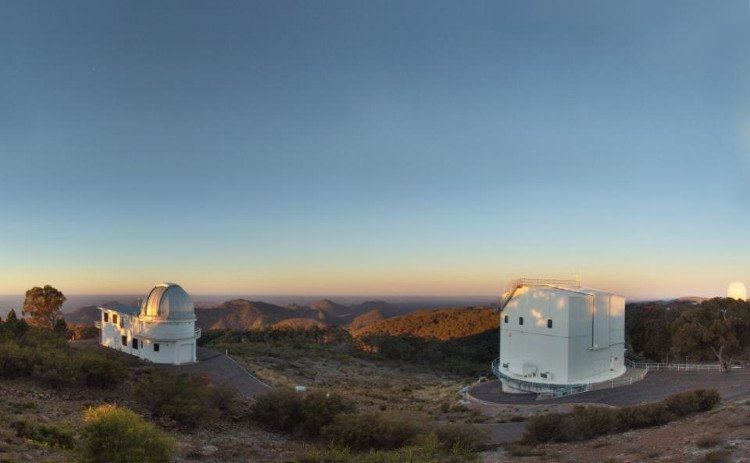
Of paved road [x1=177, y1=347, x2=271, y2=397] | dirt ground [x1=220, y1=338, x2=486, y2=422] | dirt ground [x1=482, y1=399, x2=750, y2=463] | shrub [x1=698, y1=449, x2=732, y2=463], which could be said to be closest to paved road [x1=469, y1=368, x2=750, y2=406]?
dirt ground [x1=220, y1=338, x2=486, y2=422]

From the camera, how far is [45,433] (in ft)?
39.8

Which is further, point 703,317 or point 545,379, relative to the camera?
point 703,317

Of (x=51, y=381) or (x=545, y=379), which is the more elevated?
(x=51, y=381)

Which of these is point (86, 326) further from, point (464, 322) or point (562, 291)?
point (464, 322)

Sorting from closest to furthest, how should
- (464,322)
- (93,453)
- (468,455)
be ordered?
(93,453) → (468,455) → (464,322)

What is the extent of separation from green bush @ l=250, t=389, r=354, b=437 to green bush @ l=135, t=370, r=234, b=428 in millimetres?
1360

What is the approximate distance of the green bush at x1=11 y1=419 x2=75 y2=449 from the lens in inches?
464

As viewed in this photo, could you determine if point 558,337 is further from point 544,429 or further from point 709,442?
point 709,442

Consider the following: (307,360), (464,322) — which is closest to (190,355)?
(307,360)

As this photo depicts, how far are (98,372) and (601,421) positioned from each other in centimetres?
1693

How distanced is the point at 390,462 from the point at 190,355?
21.5m

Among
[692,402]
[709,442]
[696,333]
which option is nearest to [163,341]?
[692,402]

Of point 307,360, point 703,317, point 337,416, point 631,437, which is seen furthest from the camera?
point 307,360

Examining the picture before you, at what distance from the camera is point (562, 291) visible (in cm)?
2817
